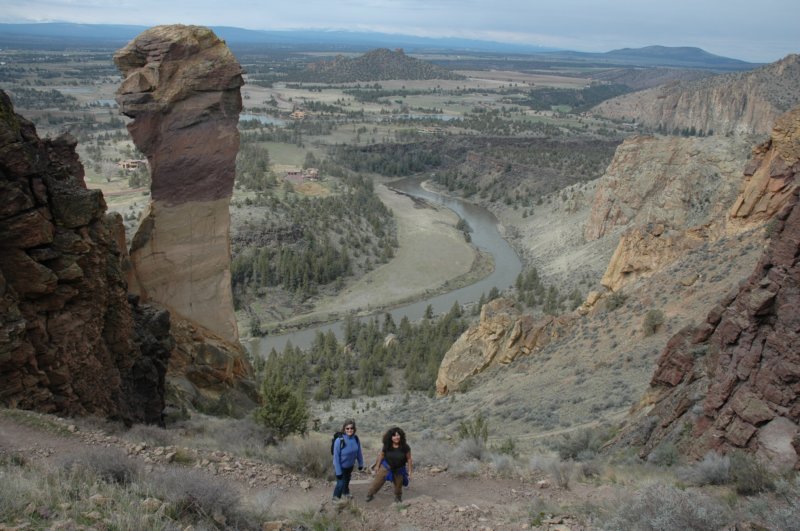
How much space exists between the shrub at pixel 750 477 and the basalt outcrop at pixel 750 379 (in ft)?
1.55

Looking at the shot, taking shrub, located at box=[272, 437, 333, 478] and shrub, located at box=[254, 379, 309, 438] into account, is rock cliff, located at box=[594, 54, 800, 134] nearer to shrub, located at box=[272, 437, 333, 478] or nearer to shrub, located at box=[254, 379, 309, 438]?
shrub, located at box=[254, 379, 309, 438]

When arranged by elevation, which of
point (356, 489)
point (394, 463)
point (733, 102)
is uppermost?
point (733, 102)

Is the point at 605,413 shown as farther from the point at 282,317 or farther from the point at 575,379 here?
the point at 282,317

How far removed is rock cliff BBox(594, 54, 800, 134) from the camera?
120625 mm

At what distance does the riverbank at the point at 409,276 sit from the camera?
150ft

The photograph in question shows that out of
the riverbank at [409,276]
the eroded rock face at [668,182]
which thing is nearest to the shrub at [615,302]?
the eroded rock face at [668,182]

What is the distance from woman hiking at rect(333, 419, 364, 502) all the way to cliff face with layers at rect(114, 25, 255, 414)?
25.6 feet

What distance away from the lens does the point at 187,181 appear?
17.0 metres

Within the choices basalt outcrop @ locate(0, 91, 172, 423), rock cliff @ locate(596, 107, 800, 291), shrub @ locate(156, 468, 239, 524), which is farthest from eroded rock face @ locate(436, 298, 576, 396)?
shrub @ locate(156, 468, 239, 524)

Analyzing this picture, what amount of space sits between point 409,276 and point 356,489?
148 ft

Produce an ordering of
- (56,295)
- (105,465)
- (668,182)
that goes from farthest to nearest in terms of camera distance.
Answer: (668,182) → (56,295) → (105,465)

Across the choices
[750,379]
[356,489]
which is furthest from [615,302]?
[356,489]

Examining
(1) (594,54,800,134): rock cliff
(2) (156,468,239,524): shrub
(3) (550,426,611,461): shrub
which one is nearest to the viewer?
(2) (156,468,239,524): shrub

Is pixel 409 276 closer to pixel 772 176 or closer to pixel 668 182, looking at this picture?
pixel 668 182
